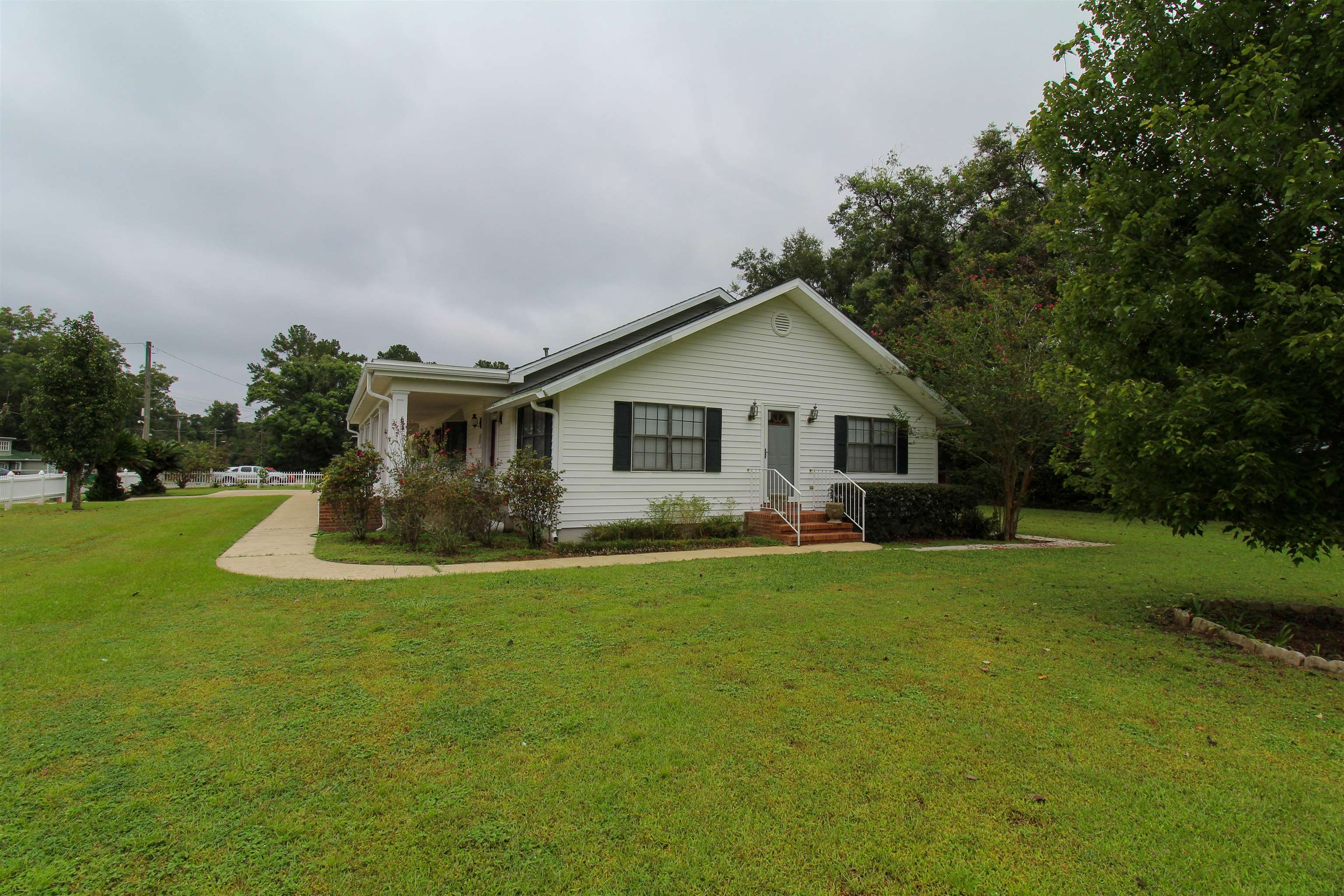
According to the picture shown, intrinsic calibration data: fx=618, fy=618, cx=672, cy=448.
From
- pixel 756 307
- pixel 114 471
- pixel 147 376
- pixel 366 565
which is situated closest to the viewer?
pixel 366 565

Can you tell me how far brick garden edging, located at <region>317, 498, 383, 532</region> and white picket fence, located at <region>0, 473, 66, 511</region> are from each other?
11266 millimetres

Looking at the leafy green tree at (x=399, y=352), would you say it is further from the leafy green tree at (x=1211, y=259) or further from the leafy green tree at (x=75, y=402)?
the leafy green tree at (x=1211, y=259)

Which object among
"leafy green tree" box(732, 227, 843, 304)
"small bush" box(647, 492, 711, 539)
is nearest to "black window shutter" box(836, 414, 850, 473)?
"small bush" box(647, 492, 711, 539)

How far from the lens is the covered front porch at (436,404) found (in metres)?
11.2

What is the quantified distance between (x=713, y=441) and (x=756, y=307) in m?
2.84

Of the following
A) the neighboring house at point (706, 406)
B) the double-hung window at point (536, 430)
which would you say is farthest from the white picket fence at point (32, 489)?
the double-hung window at point (536, 430)

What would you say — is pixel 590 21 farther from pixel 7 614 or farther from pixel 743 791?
pixel 743 791

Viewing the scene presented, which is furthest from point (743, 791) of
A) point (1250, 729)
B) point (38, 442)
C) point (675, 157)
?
point (38, 442)

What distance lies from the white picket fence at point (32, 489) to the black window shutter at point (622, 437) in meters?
17.5

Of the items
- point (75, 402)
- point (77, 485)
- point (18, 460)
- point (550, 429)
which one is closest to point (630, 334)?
point (550, 429)

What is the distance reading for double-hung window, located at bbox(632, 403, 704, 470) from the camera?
11.5m

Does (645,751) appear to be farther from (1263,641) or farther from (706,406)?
(706,406)

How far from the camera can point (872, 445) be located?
45.3 ft

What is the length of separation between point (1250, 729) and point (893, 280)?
73.0 feet
